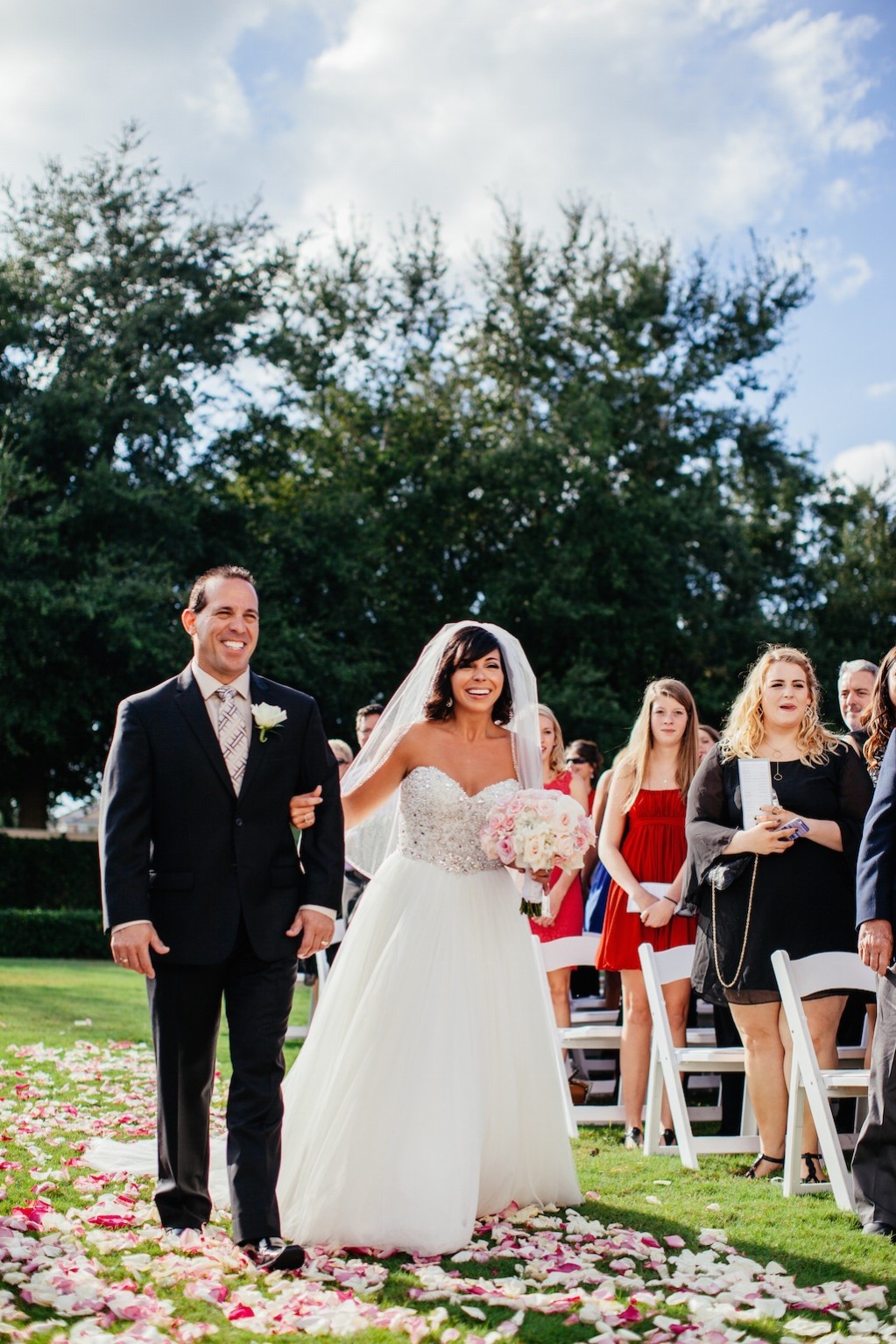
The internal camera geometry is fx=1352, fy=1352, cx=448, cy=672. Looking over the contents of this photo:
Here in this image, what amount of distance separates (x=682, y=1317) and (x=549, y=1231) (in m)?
1.07

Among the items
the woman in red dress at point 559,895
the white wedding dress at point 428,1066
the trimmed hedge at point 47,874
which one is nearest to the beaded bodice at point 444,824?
the white wedding dress at point 428,1066

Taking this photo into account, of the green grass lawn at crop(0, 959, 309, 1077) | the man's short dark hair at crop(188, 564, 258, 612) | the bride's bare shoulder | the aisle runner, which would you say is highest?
the man's short dark hair at crop(188, 564, 258, 612)

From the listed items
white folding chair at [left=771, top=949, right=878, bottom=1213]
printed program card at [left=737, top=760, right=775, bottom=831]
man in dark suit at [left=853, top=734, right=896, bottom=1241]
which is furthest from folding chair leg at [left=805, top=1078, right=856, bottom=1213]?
printed program card at [left=737, top=760, right=775, bottom=831]

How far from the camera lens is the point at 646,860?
308 inches

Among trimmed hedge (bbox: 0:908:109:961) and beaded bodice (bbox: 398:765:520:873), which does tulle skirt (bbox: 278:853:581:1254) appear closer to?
beaded bodice (bbox: 398:765:520:873)

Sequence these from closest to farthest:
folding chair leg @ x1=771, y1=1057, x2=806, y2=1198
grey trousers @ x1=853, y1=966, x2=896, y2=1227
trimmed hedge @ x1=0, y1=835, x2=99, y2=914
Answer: grey trousers @ x1=853, y1=966, x2=896, y2=1227 < folding chair leg @ x1=771, y1=1057, x2=806, y2=1198 < trimmed hedge @ x1=0, y1=835, x2=99, y2=914

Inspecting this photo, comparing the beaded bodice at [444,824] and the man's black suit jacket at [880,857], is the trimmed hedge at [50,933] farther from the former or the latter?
the man's black suit jacket at [880,857]

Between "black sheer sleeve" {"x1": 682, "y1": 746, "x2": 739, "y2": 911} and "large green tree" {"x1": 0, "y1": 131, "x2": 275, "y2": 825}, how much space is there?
1738 cm

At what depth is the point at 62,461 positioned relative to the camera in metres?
25.8

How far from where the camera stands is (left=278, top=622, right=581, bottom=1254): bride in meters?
5.01

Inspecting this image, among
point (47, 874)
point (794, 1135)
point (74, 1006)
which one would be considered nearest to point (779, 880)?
point (794, 1135)

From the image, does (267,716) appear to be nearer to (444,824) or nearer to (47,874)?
(444,824)

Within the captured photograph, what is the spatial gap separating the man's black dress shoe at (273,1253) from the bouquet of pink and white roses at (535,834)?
166cm

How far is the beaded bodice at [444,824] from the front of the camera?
5691mm
